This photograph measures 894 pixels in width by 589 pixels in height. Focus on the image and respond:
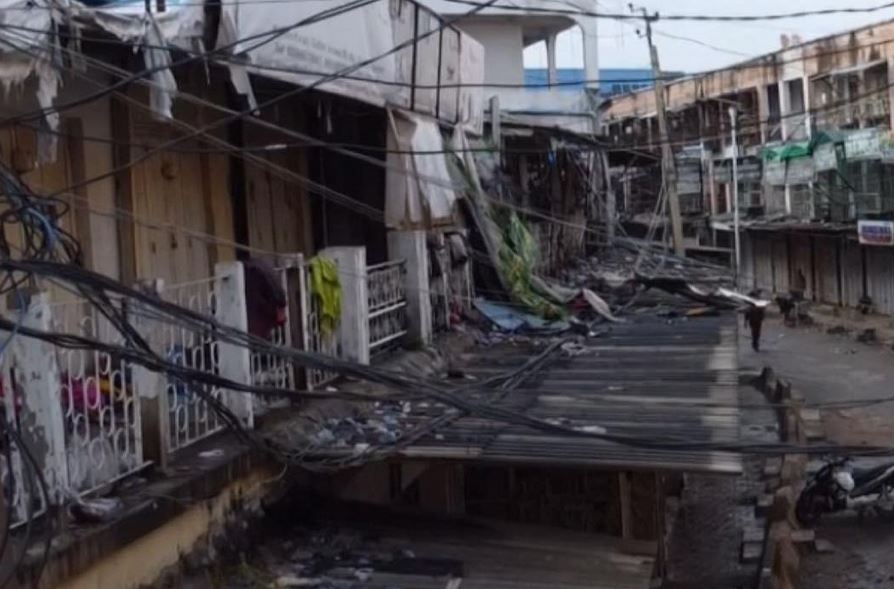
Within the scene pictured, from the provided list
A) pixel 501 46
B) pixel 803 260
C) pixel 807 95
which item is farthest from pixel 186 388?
pixel 803 260

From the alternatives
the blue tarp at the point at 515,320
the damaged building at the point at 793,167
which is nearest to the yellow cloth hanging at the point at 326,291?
the blue tarp at the point at 515,320

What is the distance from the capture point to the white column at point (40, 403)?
575cm

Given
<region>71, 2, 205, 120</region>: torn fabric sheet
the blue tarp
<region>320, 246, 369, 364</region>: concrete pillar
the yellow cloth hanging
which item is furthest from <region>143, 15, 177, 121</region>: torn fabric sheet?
the blue tarp

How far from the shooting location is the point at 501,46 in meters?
27.2

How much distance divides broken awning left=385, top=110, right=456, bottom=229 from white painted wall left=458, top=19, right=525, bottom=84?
49.8 feet

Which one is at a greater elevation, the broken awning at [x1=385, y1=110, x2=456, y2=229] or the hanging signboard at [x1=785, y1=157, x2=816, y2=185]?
the hanging signboard at [x1=785, y1=157, x2=816, y2=185]

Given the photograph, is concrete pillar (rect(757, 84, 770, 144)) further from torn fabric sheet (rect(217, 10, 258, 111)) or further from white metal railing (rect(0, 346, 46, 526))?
white metal railing (rect(0, 346, 46, 526))

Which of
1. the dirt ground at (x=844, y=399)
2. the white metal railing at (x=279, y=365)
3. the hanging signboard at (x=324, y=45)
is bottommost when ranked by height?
the dirt ground at (x=844, y=399)

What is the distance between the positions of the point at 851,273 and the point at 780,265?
21.7ft

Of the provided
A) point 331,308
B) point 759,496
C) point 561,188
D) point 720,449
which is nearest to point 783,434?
point 759,496

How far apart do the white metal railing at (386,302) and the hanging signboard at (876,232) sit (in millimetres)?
26400

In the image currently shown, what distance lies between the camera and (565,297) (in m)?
16.5

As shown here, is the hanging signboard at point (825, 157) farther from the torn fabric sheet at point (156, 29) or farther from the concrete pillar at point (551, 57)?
the torn fabric sheet at point (156, 29)

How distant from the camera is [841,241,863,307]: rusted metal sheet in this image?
4000cm
